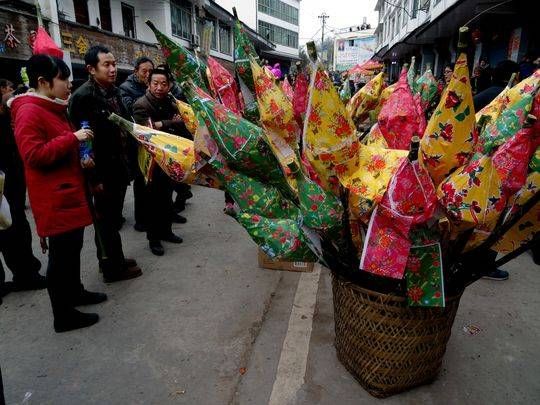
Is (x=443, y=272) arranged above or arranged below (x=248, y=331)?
above

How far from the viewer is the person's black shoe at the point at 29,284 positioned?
2670 millimetres

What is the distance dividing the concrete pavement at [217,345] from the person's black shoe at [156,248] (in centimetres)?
28

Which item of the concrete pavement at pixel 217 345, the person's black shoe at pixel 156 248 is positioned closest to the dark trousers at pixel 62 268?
the concrete pavement at pixel 217 345

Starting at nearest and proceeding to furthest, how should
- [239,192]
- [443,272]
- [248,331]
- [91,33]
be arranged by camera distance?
[443,272], [239,192], [248,331], [91,33]

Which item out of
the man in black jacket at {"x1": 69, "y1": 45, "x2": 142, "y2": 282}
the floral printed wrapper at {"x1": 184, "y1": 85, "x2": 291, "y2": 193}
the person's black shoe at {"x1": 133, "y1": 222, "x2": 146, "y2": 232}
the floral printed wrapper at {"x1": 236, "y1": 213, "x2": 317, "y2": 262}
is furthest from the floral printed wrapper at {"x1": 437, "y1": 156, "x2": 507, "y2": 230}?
the person's black shoe at {"x1": 133, "y1": 222, "x2": 146, "y2": 232}

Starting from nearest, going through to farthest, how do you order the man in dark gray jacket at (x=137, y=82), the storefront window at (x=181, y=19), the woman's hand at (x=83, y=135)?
the woman's hand at (x=83, y=135) → the man in dark gray jacket at (x=137, y=82) → the storefront window at (x=181, y=19)

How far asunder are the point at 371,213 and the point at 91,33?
12.1m

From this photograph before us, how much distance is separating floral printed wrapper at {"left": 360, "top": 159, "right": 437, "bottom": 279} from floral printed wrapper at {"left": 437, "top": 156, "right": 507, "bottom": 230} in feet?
0.21

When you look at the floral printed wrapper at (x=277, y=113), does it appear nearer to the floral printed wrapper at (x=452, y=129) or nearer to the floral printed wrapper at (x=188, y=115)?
the floral printed wrapper at (x=452, y=129)

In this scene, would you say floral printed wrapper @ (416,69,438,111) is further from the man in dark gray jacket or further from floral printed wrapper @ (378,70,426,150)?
the man in dark gray jacket

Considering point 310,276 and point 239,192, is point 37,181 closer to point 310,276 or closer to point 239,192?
point 239,192

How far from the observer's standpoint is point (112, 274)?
9.12 feet

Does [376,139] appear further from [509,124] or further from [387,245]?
[387,245]

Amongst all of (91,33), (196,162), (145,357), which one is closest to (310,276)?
(145,357)
